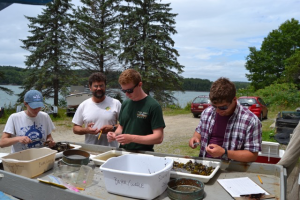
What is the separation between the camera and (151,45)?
22016mm

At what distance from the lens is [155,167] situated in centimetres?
215

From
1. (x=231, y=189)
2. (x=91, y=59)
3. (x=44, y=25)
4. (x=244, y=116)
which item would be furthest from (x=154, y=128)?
(x=91, y=59)

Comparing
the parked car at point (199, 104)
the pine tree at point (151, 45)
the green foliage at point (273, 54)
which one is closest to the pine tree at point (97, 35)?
the pine tree at point (151, 45)

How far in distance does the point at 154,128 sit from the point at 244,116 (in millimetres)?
864

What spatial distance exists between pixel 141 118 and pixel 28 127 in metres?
1.31

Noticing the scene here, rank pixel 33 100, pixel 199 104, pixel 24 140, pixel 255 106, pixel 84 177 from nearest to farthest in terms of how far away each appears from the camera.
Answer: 1. pixel 84 177
2. pixel 24 140
3. pixel 33 100
4. pixel 255 106
5. pixel 199 104

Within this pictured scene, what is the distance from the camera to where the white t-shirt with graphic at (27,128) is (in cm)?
295

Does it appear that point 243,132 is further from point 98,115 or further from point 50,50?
point 50,50

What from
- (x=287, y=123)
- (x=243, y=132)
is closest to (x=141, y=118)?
(x=243, y=132)

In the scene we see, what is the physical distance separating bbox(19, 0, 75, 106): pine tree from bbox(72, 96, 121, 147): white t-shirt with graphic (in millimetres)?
16719

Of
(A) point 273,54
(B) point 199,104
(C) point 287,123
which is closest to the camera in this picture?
(C) point 287,123

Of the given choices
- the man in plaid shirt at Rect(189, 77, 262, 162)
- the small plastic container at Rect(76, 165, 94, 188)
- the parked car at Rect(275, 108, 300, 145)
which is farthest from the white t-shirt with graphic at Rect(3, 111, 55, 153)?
the parked car at Rect(275, 108, 300, 145)

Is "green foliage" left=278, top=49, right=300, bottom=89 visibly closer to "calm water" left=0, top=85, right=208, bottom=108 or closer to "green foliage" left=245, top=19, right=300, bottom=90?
"green foliage" left=245, top=19, right=300, bottom=90

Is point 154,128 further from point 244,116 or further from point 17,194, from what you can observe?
point 17,194
